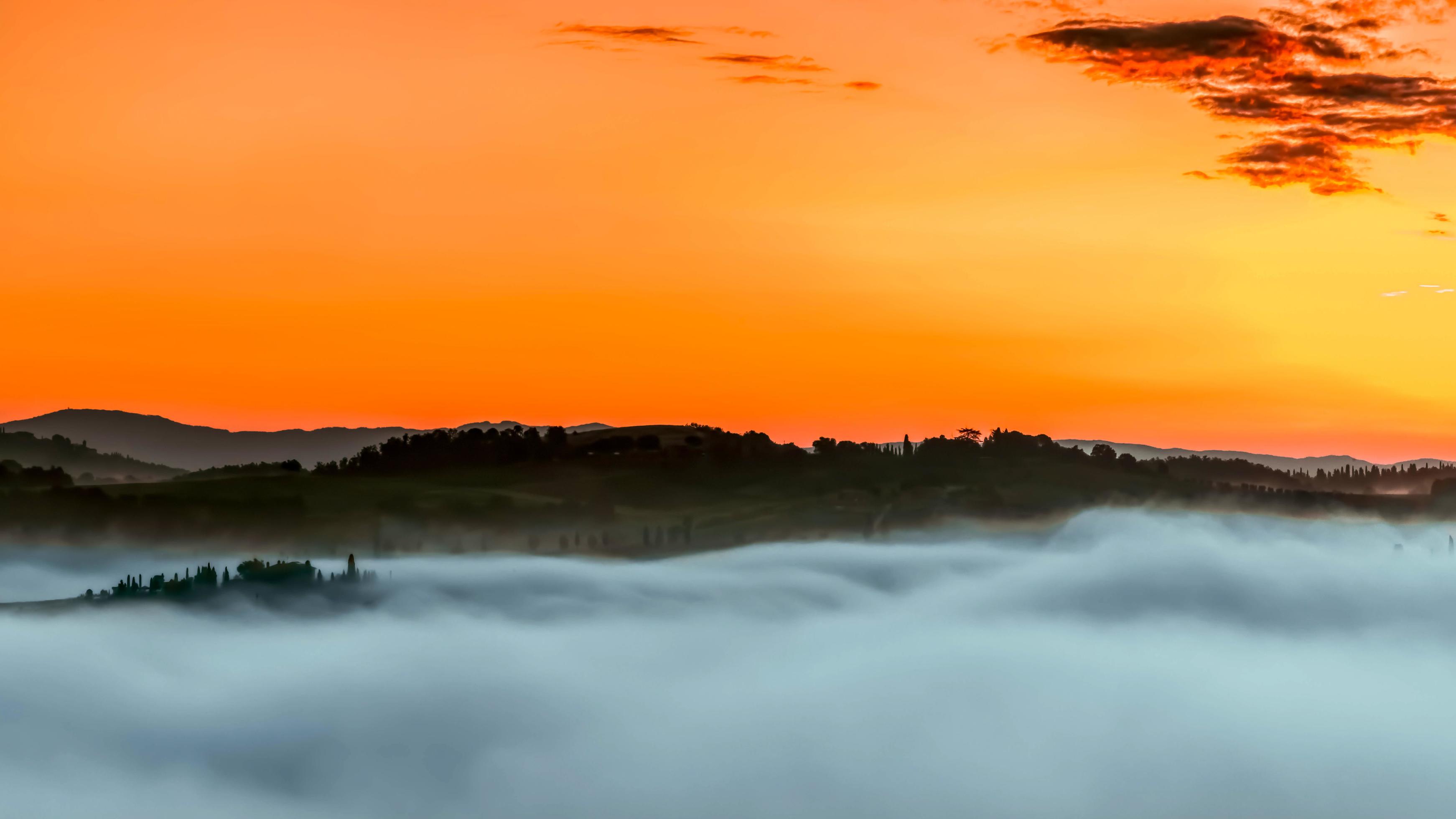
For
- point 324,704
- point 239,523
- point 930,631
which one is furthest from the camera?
point 239,523

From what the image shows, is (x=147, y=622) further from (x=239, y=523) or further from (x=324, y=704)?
(x=239, y=523)

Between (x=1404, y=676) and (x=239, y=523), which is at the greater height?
Answer: (x=239, y=523)

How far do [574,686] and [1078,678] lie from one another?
3957 cm

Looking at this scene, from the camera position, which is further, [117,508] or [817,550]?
[817,550]

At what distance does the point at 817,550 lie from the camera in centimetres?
14762

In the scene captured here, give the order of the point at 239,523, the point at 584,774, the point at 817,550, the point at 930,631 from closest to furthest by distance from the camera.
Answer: the point at 584,774 → the point at 930,631 → the point at 239,523 → the point at 817,550

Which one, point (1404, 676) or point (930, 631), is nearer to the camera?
point (1404, 676)

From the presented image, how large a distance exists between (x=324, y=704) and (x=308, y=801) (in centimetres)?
1617

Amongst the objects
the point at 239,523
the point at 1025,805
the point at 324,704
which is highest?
the point at 239,523

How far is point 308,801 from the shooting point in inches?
2532

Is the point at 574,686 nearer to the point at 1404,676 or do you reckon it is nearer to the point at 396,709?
the point at 396,709

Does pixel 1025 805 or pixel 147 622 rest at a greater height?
pixel 147 622

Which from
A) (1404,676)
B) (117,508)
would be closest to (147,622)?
(117,508)

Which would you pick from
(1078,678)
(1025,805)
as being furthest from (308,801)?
(1078,678)
